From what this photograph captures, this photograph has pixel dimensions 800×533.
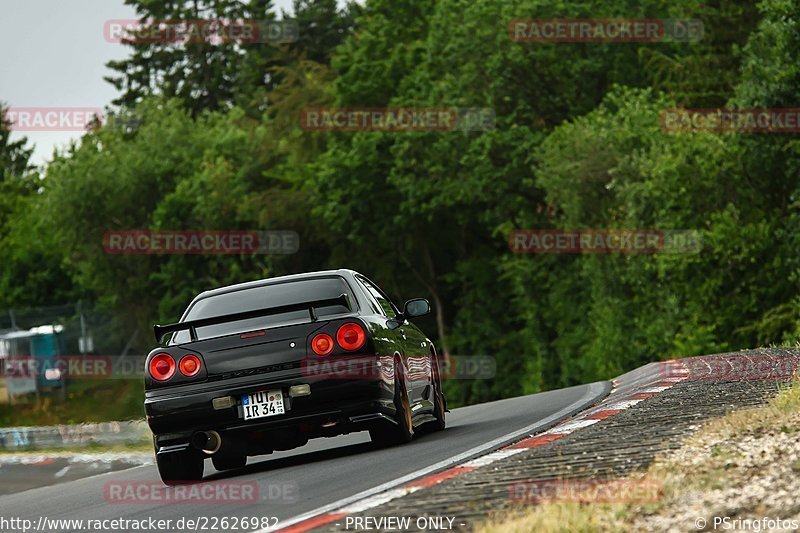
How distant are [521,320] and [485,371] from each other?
10.2 ft

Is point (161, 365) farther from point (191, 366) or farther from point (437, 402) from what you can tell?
point (437, 402)

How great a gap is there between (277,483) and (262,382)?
37.9 inches

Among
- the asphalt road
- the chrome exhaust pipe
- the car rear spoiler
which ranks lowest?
the asphalt road

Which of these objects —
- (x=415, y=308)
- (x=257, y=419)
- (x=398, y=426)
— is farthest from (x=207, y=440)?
(x=415, y=308)

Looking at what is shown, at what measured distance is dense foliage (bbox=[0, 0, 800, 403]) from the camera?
127 ft

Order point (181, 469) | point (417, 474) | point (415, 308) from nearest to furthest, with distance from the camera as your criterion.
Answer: point (417, 474) → point (181, 469) → point (415, 308)

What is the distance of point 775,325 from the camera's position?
3722 centimetres

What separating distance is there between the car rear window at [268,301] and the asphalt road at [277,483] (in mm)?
1163

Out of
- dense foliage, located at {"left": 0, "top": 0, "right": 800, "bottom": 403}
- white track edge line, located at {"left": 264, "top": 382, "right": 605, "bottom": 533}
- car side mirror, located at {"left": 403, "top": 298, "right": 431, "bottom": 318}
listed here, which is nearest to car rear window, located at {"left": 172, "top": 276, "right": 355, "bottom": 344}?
car side mirror, located at {"left": 403, "top": 298, "right": 431, "bottom": 318}

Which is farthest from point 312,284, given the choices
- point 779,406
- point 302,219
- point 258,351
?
point 302,219

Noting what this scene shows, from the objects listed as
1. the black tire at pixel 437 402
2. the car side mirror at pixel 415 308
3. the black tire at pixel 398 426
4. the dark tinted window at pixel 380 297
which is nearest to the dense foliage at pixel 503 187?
the black tire at pixel 437 402

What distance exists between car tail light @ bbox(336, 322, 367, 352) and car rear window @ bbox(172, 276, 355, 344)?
31 cm

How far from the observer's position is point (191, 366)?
1171 centimetres

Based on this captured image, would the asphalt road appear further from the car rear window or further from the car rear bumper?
the car rear window
